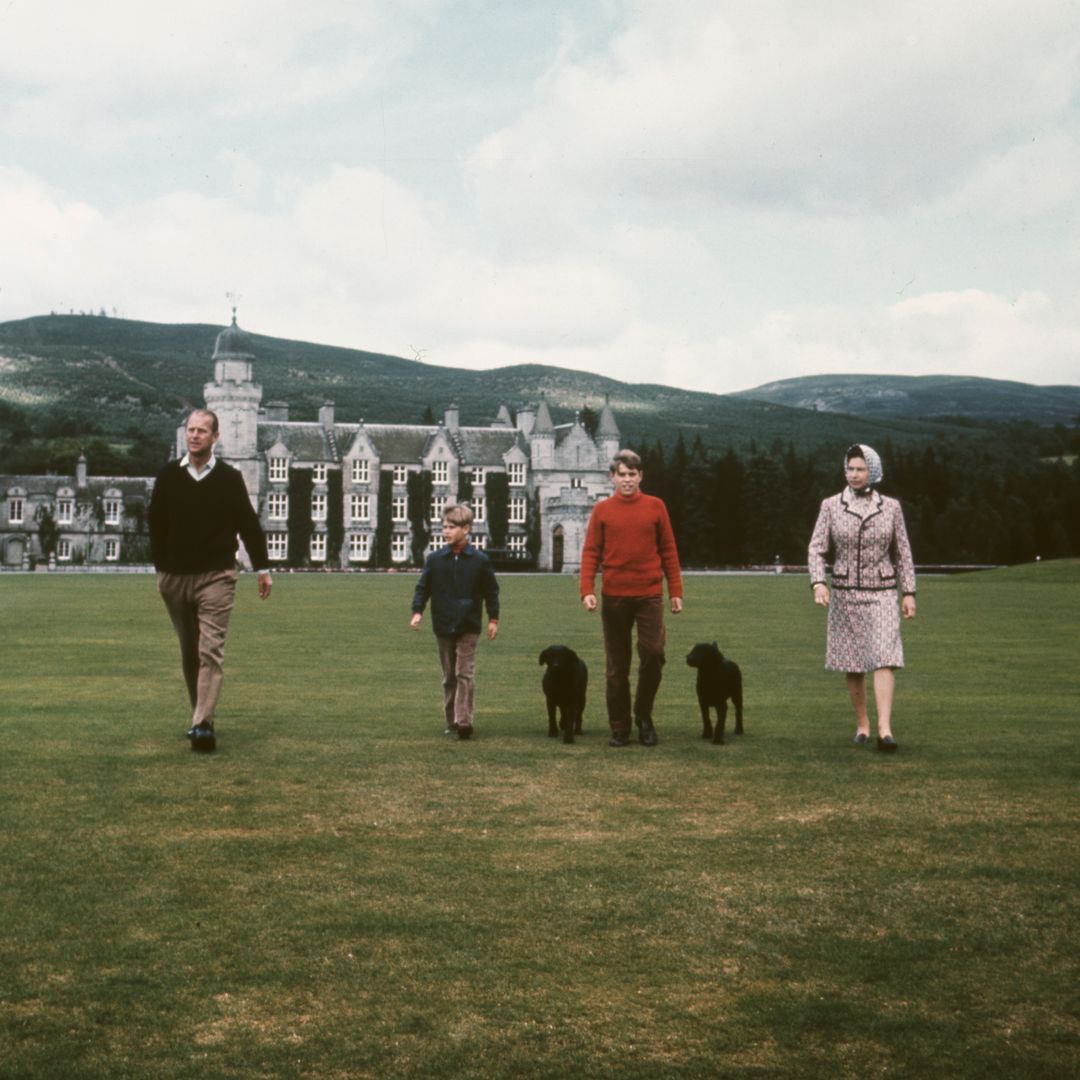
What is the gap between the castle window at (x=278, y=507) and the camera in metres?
104

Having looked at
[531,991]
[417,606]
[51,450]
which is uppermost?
[51,450]

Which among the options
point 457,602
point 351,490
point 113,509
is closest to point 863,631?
point 457,602

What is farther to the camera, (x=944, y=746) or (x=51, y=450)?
(x=51, y=450)

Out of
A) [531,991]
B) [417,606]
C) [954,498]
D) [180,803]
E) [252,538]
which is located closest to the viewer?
[531,991]

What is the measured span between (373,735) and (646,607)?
2.34 meters

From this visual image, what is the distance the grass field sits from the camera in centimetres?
475

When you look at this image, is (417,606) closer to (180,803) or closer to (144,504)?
(180,803)

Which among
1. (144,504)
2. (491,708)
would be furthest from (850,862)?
(144,504)

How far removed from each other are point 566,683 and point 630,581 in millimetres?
923

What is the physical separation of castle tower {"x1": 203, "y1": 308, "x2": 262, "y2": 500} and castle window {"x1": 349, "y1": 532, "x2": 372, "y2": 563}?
24.7 ft

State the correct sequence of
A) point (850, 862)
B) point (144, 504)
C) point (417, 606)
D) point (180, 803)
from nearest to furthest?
point (850, 862)
point (180, 803)
point (417, 606)
point (144, 504)

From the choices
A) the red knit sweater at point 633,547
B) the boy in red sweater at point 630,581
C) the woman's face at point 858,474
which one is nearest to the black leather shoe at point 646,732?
the boy in red sweater at point 630,581

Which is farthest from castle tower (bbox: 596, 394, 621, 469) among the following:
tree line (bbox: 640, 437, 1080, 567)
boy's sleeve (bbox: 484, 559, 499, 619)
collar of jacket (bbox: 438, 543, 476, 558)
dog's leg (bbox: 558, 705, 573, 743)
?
dog's leg (bbox: 558, 705, 573, 743)

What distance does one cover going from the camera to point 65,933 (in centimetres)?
590
